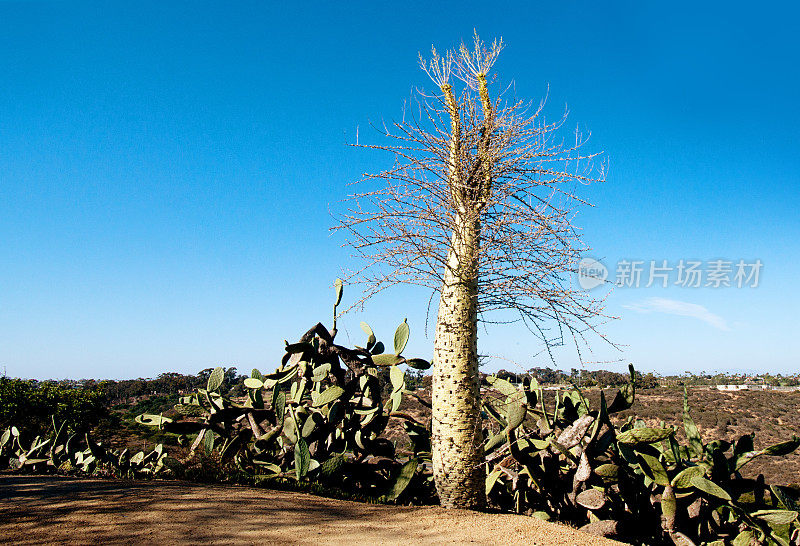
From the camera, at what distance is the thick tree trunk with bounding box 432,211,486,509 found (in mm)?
3746

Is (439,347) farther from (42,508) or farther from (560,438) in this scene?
(42,508)

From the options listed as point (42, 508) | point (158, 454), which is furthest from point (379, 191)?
point (158, 454)

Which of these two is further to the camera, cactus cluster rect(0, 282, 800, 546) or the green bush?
the green bush

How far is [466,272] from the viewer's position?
395 centimetres

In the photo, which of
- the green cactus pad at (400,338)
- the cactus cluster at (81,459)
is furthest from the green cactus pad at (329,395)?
the cactus cluster at (81,459)

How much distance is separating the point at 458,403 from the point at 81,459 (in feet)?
13.2

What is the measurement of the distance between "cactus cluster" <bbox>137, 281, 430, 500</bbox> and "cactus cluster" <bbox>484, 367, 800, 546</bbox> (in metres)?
0.91

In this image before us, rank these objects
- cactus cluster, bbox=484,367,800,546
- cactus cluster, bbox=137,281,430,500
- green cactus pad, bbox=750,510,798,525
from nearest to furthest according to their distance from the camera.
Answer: green cactus pad, bbox=750,510,798,525
cactus cluster, bbox=484,367,800,546
cactus cluster, bbox=137,281,430,500

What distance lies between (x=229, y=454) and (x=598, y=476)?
3178 millimetres

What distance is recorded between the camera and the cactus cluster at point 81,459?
4957 mm

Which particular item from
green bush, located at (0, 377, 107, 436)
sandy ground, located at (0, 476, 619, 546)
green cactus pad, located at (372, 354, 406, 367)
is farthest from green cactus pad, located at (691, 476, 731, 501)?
green bush, located at (0, 377, 107, 436)

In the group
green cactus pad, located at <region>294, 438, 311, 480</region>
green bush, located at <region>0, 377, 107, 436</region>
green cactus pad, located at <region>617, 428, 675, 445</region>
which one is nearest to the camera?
green cactus pad, located at <region>617, 428, 675, 445</region>

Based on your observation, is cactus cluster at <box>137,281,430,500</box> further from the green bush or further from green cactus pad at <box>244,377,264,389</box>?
the green bush

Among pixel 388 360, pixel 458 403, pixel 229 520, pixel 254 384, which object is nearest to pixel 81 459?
pixel 254 384
